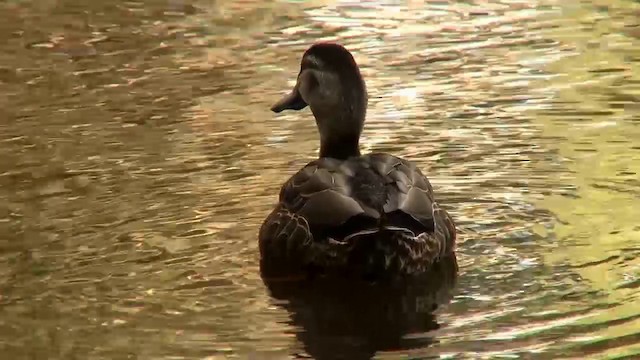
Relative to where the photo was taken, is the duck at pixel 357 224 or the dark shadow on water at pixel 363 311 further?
the duck at pixel 357 224

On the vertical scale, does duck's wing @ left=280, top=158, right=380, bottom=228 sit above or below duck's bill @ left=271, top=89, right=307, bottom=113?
below

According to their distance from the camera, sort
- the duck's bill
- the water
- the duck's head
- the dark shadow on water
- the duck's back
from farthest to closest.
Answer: the duck's bill → the duck's head → the duck's back → the water → the dark shadow on water

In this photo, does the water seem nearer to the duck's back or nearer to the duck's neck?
the duck's back

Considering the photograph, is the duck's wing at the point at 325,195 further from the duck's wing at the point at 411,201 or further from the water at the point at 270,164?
the water at the point at 270,164

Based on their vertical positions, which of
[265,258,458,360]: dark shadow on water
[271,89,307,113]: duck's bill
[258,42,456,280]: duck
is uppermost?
[271,89,307,113]: duck's bill

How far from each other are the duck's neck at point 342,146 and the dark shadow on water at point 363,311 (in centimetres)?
103

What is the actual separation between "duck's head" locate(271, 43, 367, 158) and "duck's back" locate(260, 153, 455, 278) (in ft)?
1.77

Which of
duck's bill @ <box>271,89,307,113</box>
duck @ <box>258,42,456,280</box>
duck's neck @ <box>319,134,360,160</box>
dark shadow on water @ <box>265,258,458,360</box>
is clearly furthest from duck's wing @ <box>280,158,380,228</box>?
duck's bill @ <box>271,89,307,113</box>

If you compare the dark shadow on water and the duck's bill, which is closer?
the dark shadow on water

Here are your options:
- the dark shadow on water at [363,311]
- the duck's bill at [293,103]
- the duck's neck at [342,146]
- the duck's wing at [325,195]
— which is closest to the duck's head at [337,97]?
the duck's neck at [342,146]

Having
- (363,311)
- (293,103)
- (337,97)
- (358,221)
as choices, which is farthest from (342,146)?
(363,311)

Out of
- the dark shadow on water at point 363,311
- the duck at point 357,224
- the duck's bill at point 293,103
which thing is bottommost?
the dark shadow on water at point 363,311

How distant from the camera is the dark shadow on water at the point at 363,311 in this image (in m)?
5.99

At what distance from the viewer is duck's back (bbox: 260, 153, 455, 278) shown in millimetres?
6531
